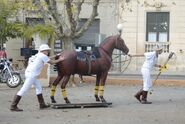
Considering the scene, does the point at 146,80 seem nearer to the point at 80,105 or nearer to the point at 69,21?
the point at 80,105

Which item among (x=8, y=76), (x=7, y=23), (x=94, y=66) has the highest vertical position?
(x=7, y=23)

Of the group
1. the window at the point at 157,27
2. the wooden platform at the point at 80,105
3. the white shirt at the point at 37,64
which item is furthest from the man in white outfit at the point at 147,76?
the window at the point at 157,27

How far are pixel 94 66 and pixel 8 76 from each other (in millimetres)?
7304

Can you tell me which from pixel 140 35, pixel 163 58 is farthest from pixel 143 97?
pixel 140 35

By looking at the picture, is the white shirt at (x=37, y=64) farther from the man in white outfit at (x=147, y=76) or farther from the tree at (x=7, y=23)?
the tree at (x=7, y=23)

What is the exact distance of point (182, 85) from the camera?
81.8 feet

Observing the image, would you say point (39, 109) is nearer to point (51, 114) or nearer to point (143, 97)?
point (51, 114)

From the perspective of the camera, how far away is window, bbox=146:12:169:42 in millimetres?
41344

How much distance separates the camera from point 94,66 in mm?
17031

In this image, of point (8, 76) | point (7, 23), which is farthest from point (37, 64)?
point (7, 23)

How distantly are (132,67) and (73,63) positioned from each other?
Result: 23492mm

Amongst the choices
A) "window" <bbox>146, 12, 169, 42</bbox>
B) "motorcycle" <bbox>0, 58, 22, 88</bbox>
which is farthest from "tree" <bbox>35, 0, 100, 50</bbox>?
"window" <bbox>146, 12, 169, 42</bbox>

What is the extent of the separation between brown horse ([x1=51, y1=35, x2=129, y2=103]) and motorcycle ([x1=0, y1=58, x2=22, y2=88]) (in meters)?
6.54

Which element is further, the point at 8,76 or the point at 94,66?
the point at 8,76
